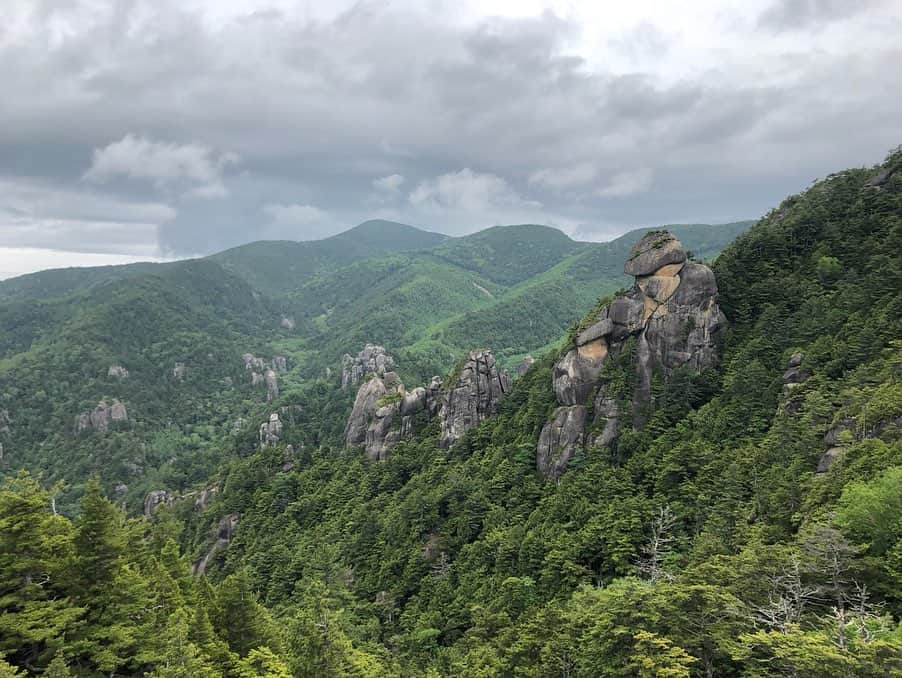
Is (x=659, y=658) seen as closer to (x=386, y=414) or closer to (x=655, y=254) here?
(x=655, y=254)

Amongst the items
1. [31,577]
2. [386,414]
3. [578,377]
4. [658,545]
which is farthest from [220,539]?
[658,545]

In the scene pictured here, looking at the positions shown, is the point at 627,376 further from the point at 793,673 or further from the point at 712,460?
the point at 793,673

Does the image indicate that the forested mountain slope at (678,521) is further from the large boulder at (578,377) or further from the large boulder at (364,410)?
the large boulder at (364,410)

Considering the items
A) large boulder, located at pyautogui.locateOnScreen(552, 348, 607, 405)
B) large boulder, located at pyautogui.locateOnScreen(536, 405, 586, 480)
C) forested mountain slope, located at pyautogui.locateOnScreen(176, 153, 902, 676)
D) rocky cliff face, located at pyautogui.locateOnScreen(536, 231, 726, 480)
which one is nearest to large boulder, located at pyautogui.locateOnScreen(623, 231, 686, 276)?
rocky cliff face, located at pyautogui.locateOnScreen(536, 231, 726, 480)

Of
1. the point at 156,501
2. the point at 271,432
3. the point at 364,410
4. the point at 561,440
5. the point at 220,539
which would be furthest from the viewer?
the point at 271,432

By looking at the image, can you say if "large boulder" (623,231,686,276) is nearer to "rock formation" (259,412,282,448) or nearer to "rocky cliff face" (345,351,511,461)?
"rocky cliff face" (345,351,511,461)

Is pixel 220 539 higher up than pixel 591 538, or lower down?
lower down

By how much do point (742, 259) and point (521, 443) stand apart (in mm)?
39396

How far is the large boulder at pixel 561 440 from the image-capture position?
59.1 m

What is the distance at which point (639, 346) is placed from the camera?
61.4 metres

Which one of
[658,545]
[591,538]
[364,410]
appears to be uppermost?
[364,410]

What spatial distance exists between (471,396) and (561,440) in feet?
75.2

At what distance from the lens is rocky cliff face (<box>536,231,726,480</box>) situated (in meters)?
59.1

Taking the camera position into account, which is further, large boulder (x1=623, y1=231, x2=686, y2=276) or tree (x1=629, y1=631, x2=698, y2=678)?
large boulder (x1=623, y1=231, x2=686, y2=276)
